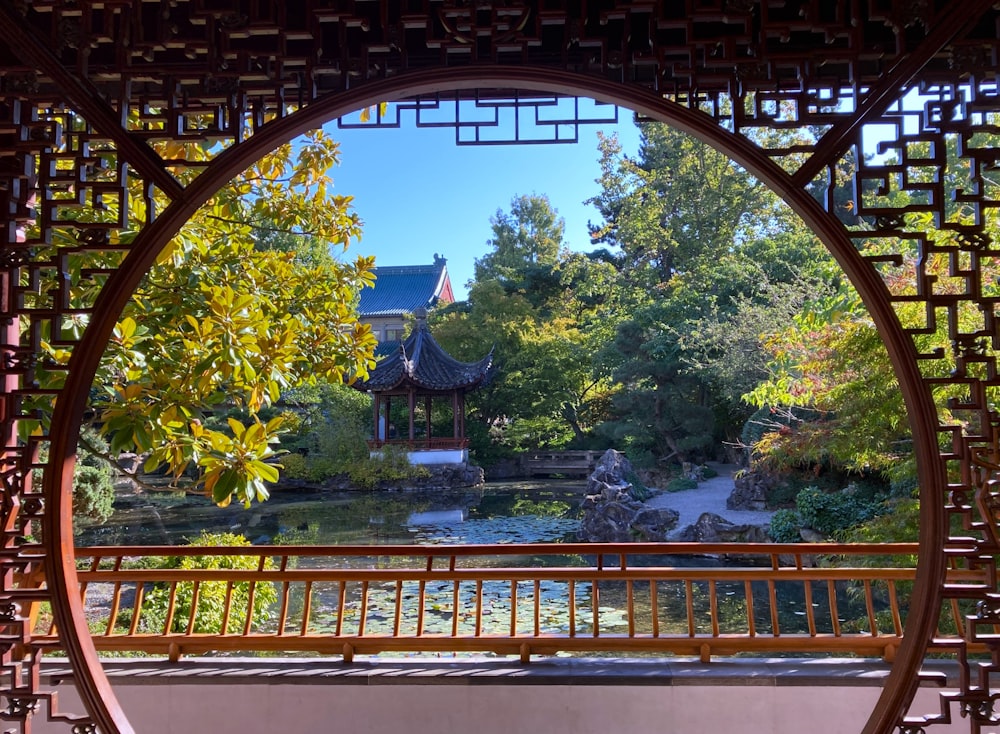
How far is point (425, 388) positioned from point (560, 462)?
3.20 metres

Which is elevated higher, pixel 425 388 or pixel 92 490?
pixel 425 388

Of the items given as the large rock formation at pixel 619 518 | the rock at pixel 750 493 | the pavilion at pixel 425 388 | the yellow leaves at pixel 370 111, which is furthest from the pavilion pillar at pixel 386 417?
the yellow leaves at pixel 370 111

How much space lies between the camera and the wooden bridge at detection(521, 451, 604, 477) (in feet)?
47.7

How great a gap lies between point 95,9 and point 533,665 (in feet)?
7.97

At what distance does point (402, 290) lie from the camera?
71.1 ft

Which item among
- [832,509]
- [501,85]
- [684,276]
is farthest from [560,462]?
[501,85]

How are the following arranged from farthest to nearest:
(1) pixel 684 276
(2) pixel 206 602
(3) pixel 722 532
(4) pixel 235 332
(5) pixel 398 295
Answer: (5) pixel 398 295 < (1) pixel 684 276 < (3) pixel 722 532 < (2) pixel 206 602 < (4) pixel 235 332

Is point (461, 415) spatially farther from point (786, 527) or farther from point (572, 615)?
point (572, 615)

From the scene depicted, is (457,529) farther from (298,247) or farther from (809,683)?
(809,683)

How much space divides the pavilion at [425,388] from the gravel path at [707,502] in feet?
14.4

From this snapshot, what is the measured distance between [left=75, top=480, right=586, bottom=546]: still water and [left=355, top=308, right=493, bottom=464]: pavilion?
96 cm

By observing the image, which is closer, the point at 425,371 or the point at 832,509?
the point at 832,509

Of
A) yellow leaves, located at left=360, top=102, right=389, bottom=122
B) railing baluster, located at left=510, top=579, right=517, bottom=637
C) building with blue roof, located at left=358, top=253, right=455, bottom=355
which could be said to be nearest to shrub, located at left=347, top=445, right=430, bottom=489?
building with blue roof, located at left=358, top=253, right=455, bottom=355

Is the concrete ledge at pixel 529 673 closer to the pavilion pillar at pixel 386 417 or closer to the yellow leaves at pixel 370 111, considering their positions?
the yellow leaves at pixel 370 111
